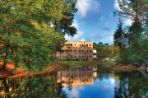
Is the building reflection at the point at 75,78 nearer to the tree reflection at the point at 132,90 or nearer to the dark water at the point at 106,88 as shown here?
the dark water at the point at 106,88

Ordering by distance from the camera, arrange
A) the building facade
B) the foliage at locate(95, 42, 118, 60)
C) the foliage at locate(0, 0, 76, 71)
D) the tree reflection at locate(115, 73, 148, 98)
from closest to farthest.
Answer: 1. the tree reflection at locate(115, 73, 148, 98)
2. the foliage at locate(0, 0, 76, 71)
3. the foliage at locate(95, 42, 118, 60)
4. the building facade

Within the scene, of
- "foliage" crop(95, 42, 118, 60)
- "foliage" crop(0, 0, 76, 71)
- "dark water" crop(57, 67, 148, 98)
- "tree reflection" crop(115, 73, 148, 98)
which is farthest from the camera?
"foliage" crop(95, 42, 118, 60)

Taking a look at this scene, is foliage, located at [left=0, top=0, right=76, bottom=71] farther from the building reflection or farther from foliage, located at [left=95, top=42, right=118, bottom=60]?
foliage, located at [left=95, top=42, right=118, bottom=60]

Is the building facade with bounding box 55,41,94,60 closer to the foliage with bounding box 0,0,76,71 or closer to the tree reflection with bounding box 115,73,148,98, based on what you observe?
the foliage with bounding box 0,0,76,71

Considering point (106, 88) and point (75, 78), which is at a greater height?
point (75, 78)

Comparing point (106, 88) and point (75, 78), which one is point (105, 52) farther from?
point (106, 88)

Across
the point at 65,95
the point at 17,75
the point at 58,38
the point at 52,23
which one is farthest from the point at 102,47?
the point at 65,95

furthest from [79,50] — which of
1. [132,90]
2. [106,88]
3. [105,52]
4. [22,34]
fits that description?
[132,90]

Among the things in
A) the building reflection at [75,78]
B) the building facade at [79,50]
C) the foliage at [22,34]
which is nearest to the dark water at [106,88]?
the building reflection at [75,78]

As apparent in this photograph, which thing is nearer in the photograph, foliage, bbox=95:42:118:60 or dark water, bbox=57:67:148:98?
dark water, bbox=57:67:148:98

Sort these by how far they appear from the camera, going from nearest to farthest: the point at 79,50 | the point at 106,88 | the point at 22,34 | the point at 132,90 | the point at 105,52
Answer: the point at 132,90 < the point at 106,88 < the point at 22,34 < the point at 105,52 < the point at 79,50

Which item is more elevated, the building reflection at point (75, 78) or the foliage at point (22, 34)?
the foliage at point (22, 34)

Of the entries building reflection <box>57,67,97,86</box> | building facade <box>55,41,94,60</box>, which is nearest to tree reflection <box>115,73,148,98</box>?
building reflection <box>57,67,97,86</box>

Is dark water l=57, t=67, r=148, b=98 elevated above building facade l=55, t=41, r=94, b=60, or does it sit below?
below
